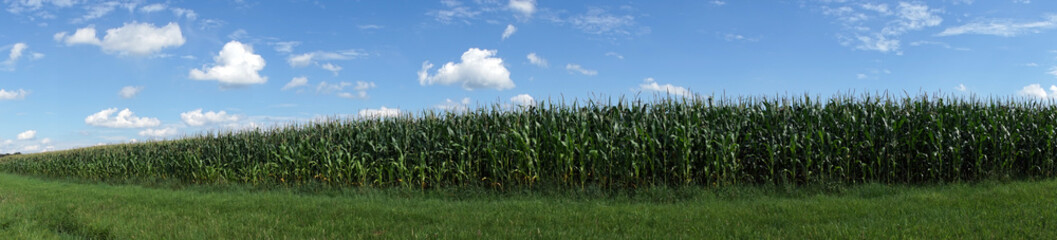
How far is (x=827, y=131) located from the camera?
45.4ft

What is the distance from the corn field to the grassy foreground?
53.4 inches

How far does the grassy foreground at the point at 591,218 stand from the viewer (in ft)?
24.7

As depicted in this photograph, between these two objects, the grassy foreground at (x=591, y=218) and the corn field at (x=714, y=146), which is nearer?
the grassy foreground at (x=591, y=218)

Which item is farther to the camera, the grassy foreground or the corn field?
the corn field

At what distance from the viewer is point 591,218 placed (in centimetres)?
883

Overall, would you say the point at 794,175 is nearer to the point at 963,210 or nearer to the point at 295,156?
the point at 963,210

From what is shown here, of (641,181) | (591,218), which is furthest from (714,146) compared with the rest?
(591,218)

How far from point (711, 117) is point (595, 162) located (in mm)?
3249

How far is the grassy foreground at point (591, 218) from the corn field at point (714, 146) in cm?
136

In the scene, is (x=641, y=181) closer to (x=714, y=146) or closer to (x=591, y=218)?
(x=714, y=146)

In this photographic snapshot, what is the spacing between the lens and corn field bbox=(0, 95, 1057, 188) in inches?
509

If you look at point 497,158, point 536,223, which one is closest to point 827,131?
point 497,158

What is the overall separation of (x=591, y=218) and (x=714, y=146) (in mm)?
5410

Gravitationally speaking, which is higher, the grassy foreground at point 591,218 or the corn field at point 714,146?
the corn field at point 714,146
